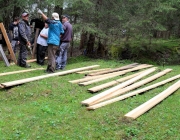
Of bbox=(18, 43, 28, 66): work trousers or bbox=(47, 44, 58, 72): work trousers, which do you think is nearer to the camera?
bbox=(47, 44, 58, 72): work trousers

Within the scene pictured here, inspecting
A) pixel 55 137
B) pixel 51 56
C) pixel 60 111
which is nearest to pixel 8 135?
pixel 55 137

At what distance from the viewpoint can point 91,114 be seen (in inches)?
199

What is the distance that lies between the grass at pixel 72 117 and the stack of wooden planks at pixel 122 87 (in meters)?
0.15

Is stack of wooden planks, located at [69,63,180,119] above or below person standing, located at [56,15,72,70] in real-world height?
below

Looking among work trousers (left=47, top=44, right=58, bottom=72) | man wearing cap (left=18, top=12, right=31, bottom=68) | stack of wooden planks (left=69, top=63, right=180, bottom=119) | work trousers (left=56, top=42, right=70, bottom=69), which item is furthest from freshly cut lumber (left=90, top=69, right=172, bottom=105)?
man wearing cap (left=18, top=12, right=31, bottom=68)

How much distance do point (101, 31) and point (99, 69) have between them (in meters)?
2.33

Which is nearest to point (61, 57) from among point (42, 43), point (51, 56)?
point (51, 56)

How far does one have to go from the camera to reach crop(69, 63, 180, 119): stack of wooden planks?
5512mm

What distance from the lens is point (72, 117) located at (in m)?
4.90

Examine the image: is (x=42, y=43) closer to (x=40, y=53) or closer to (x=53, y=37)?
(x=40, y=53)

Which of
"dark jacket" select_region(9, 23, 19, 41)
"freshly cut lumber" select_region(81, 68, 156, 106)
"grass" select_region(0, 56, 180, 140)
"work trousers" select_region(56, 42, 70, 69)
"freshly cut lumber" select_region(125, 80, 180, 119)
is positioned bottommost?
"grass" select_region(0, 56, 180, 140)

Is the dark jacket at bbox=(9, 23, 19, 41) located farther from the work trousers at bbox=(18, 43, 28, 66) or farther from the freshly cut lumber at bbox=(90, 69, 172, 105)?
the freshly cut lumber at bbox=(90, 69, 172, 105)

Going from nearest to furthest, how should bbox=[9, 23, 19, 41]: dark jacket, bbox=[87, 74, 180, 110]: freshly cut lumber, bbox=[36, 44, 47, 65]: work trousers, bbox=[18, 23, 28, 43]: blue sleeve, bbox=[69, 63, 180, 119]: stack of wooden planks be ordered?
bbox=[87, 74, 180, 110]: freshly cut lumber < bbox=[69, 63, 180, 119]: stack of wooden planks < bbox=[18, 23, 28, 43]: blue sleeve < bbox=[36, 44, 47, 65]: work trousers < bbox=[9, 23, 19, 41]: dark jacket

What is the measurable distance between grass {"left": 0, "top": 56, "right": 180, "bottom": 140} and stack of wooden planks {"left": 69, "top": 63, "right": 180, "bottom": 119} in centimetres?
15
